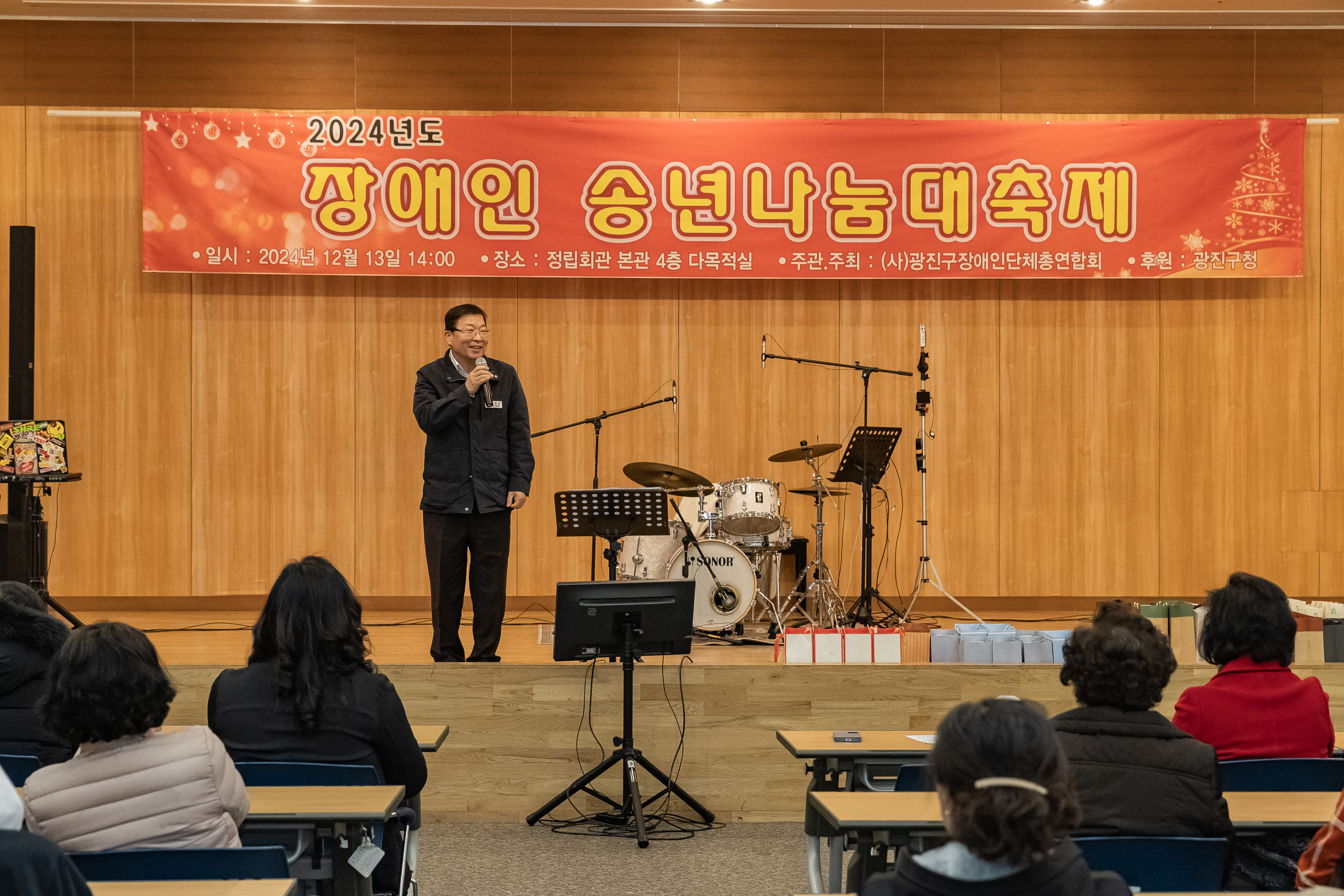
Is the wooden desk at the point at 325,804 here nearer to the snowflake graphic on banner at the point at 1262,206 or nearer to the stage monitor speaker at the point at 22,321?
the stage monitor speaker at the point at 22,321

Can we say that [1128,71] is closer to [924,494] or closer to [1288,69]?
[1288,69]

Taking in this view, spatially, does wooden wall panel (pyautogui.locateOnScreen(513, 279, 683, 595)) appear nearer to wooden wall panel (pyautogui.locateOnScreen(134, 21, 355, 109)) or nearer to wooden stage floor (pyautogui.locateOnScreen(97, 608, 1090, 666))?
wooden stage floor (pyautogui.locateOnScreen(97, 608, 1090, 666))

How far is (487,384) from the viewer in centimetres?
521

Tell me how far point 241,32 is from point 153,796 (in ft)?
20.4

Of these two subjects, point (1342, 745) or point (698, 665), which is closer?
point (1342, 745)

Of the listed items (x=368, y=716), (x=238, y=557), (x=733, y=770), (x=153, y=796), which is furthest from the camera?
(x=238, y=557)

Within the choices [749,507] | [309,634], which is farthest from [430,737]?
[749,507]

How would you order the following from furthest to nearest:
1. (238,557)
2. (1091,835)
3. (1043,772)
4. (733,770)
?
(238,557) < (733,770) < (1091,835) < (1043,772)

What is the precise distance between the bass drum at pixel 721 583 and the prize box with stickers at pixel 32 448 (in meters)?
3.16

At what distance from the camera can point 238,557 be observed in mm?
7230

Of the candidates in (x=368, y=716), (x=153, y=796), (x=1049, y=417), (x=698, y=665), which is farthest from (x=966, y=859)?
(x=1049, y=417)

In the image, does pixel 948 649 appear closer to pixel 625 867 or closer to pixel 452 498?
pixel 625 867

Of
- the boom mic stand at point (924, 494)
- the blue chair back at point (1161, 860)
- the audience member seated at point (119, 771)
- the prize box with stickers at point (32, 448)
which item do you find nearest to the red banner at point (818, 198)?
the boom mic stand at point (924, 494)

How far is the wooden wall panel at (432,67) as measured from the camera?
7.30 m
